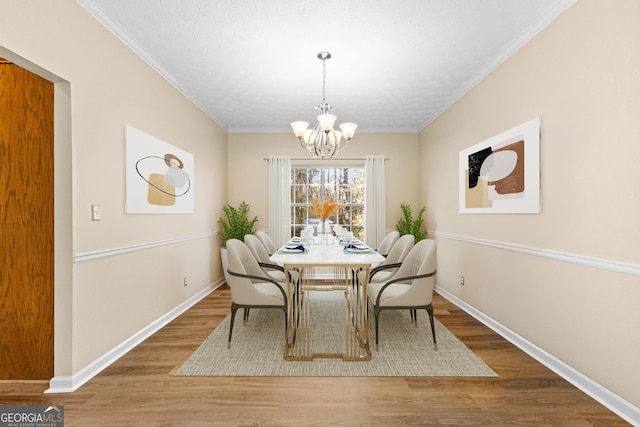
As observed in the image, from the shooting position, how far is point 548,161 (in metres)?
2.38

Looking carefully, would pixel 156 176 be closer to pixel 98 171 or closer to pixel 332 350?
pixel 98 171

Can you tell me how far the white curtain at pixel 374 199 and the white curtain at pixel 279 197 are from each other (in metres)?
1.41

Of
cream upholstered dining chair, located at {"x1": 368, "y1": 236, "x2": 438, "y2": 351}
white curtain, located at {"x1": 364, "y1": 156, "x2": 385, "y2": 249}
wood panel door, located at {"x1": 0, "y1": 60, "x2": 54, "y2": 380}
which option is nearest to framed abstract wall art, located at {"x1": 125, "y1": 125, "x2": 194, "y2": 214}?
wood panel door, located at {"x1": 0, "y1": 60, "x2": 54, "y2": 380}

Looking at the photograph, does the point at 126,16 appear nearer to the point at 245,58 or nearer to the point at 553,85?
the point at 245,58

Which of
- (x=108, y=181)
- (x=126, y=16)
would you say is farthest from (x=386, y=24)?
(x=108, y=181)

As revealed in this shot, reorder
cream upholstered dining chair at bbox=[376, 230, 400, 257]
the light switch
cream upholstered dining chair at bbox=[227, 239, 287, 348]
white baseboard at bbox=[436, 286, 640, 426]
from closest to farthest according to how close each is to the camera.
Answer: white baseboard at bbox=[436, 286, 640, 426] → the light switch → cream upholstered dining chair at bbox=[227, 239, 287, 348] → cream upholstered dining chair at bbox=[376, 230, 400, 257]

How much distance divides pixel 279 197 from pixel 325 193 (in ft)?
2.88

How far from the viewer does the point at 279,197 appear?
215 inches

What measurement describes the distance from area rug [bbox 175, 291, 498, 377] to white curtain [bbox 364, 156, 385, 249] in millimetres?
2175

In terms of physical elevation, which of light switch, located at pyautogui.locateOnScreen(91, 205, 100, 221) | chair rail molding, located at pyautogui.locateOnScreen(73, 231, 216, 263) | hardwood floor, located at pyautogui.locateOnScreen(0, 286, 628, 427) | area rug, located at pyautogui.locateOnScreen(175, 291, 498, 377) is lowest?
hardwood floor, located at pyautogui.locateOnScreen(0, 286, 628, 427)

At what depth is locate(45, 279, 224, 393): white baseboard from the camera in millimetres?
2055

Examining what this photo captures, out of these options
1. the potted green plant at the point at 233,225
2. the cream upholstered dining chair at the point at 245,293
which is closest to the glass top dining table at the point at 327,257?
the cream upholstered dining chair at the point at 245,293

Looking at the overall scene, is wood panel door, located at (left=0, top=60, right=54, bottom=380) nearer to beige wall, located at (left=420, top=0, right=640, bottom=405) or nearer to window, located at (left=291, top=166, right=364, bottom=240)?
beige wall, located at (left=420, top=0, right=640, bottom=405)

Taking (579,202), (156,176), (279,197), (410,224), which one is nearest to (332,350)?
(579,202)
